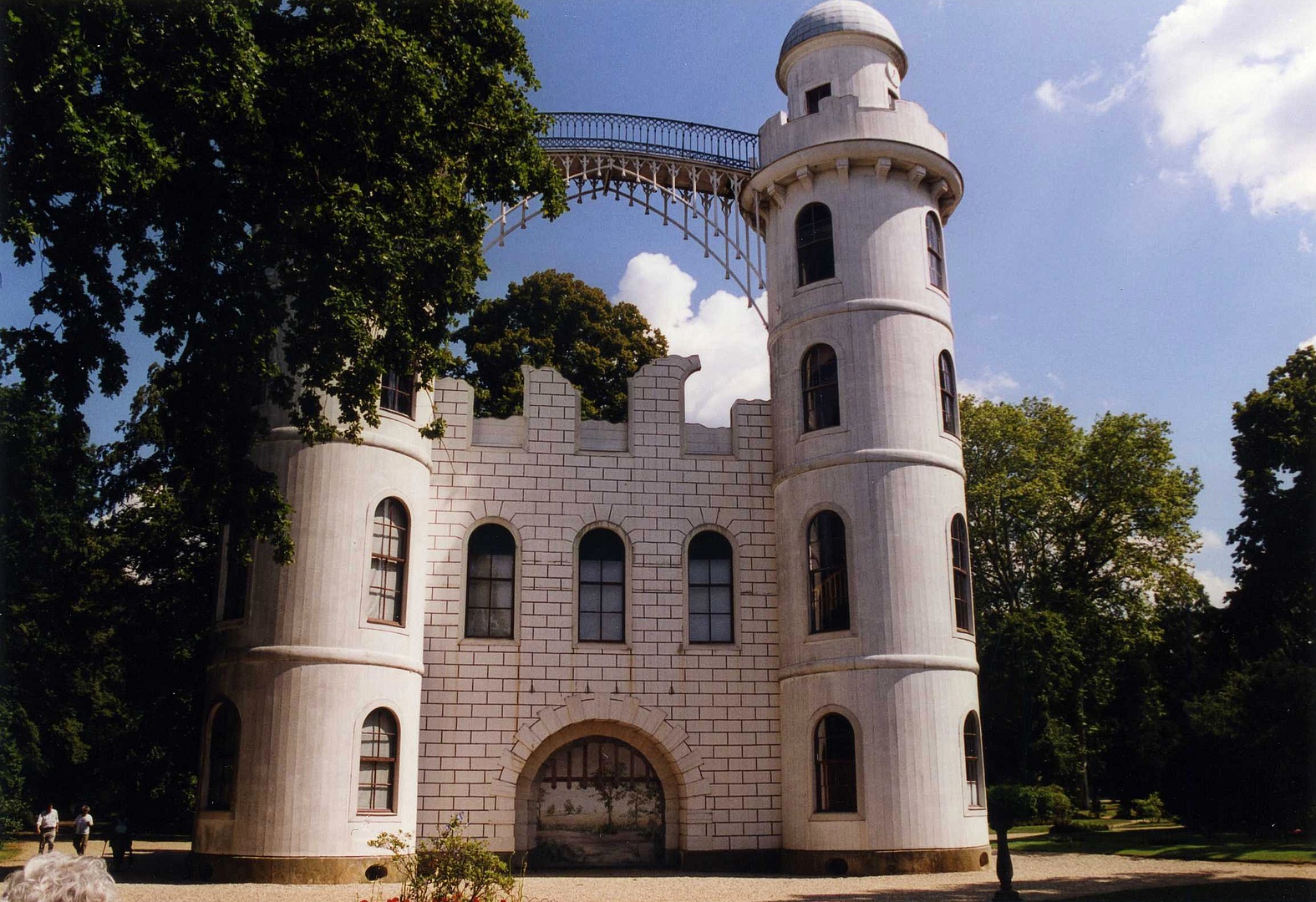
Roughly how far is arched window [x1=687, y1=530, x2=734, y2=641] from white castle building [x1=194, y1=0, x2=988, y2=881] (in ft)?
0.16

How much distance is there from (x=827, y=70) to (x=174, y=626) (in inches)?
801

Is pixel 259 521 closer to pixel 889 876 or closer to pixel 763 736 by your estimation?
pixel 763 736

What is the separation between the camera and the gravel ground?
16625mm

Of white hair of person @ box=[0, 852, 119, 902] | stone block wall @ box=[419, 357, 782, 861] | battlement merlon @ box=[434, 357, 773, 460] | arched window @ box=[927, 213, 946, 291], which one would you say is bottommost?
white hair of person @ box=[0, 852, 119, 902]

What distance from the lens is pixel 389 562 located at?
2161 cm

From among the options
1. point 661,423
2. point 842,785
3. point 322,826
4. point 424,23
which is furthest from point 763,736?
point 424,23

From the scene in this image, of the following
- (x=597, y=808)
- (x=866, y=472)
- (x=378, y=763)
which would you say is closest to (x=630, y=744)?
(x=597, y=808)

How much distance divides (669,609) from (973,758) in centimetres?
659

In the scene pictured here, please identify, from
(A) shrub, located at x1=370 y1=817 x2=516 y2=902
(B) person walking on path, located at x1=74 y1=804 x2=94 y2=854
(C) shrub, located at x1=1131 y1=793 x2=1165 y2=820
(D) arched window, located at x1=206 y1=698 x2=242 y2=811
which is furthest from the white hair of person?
(C) shrub, located at x1=1131 y1=793 x2=1165 y2=820

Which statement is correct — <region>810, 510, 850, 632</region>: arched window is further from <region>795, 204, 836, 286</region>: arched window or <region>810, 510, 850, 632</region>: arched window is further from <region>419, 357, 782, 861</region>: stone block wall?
<region>795, 204, 836, 286</region>: arched window

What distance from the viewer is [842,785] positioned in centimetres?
2161

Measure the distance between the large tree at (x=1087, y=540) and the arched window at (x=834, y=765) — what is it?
1698 cm

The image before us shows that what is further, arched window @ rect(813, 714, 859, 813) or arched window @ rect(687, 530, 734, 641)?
arched window @ rect(687, 530, 734, 641)

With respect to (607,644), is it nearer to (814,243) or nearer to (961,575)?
(961,575)
